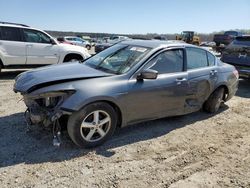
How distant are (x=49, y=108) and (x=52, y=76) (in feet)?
1.62

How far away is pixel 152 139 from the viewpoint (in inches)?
181

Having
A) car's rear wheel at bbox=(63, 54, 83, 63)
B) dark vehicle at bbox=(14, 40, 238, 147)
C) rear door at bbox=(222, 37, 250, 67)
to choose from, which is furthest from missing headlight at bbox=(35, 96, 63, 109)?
rear door at bbox=(222, 37, 250, 67)

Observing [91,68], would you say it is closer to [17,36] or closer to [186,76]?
[186,76]

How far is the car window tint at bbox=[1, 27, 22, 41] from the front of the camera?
8.54 m

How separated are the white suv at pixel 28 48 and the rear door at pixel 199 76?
529 centimetres

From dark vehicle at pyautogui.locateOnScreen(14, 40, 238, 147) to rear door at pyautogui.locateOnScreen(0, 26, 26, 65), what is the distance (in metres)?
4.50

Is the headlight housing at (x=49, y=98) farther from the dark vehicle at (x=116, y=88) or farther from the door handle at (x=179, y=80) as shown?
the door handle at (x=179, y=80)

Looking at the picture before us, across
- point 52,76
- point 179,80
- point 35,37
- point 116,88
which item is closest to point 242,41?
point 179,80

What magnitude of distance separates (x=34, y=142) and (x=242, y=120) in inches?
165

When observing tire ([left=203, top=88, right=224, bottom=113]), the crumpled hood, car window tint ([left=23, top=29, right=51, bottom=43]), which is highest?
car window tint ([left=23, top=29, right=51, bottom=43])

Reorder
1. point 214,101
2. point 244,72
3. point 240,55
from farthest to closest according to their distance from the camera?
point 240,55, point 244,72, point 214,101

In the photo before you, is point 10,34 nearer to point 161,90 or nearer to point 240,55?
point 161,90

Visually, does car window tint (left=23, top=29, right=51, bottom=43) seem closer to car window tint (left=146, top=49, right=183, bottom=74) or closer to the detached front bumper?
the detached front bumper

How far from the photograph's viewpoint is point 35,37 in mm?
9180
